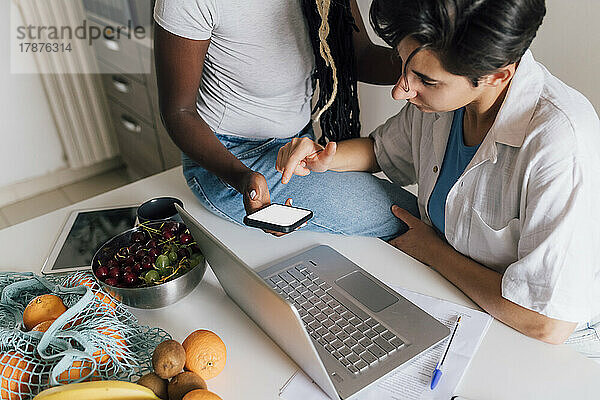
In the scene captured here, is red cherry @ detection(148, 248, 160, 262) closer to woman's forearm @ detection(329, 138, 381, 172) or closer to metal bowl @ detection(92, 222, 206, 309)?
metal bowl @ detection(92, 222, 206, 309)

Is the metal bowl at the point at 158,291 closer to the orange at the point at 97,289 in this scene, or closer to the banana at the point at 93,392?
the orange at the point at 97,289

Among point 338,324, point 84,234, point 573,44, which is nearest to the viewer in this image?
point 338,324

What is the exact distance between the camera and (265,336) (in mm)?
965

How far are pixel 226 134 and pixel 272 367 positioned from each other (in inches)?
27.2

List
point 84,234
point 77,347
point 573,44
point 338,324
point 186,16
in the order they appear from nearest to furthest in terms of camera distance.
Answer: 1. point 77,347
2. point 338,324
3. point 186,16
4. point 84,234
5. point 573,44

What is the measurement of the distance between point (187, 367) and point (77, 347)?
163mm

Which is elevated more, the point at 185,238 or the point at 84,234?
the point at 185,238

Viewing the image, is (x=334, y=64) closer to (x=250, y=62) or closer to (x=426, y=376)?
(x=250, y=62)

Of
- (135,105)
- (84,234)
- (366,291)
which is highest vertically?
(366,291)

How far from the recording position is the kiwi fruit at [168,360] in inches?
31.2

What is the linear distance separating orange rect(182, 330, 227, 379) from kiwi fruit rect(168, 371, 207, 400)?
0.11ft

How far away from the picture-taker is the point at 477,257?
42.1 inches

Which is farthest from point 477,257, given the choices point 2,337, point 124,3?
point 124,3

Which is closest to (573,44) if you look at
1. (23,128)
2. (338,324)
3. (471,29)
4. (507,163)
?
(507,163)
